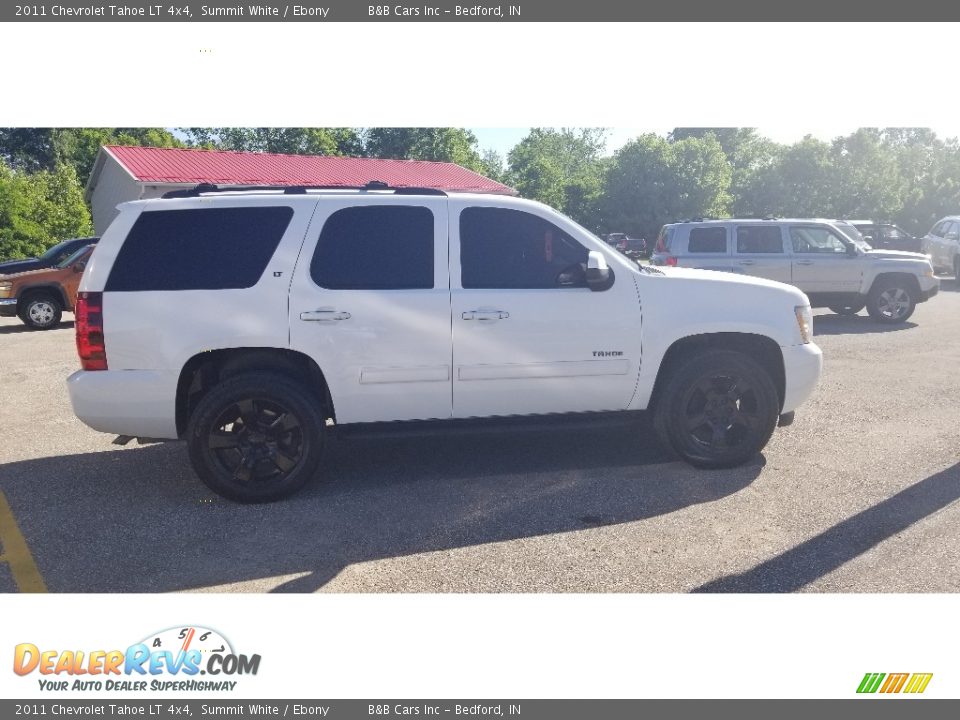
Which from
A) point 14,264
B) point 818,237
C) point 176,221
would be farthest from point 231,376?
point 14,264

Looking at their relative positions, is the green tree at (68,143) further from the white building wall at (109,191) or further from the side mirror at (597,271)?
the side mirror at (597,271)

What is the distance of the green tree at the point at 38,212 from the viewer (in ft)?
74.7

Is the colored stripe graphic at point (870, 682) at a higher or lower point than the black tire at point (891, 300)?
lower

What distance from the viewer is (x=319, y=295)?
500cm

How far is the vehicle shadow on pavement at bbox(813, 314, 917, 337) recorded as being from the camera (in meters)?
12.6

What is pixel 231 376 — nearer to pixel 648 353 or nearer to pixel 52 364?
pixel 648 353

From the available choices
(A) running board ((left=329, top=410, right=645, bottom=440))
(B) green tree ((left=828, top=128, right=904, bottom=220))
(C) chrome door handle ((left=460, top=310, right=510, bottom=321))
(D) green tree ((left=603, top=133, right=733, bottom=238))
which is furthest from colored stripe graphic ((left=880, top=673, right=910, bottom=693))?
(B) green tree ((left=828, top=128, right=904, bottom=220))

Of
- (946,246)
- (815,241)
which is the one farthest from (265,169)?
(946,246)

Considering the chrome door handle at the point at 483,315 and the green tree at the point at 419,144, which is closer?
the chrome door handle at the point at 483,315

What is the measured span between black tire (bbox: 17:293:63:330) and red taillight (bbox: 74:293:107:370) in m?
11.1

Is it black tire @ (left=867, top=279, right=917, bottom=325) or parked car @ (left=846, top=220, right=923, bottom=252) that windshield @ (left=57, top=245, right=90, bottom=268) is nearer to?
black tire @ (left=867, top=279, right=917, bottom=325)

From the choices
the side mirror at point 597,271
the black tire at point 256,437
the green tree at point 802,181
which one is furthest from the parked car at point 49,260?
the green tree at point 802,181

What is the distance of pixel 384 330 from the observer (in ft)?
16.6

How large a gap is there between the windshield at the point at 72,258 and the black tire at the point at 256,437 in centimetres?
1171
